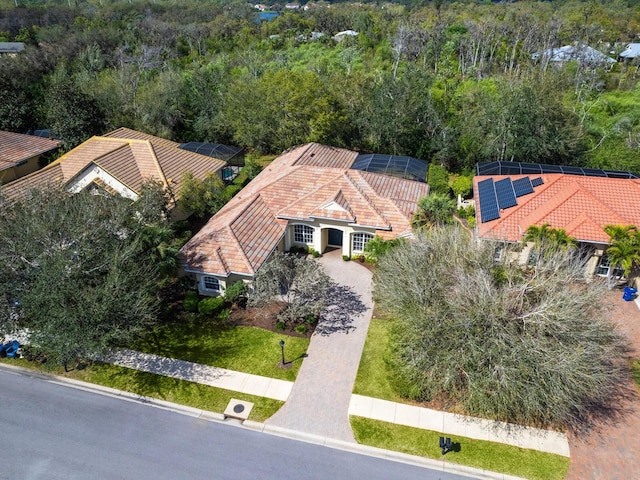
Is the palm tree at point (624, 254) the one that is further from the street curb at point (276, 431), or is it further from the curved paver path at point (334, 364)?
the street curb at point (276, 431)

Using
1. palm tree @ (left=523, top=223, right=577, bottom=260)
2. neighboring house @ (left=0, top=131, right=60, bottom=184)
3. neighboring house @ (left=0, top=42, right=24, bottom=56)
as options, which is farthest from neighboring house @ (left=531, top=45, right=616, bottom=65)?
neighboring house @ (left=0, top=42, right=24, bottom=56)

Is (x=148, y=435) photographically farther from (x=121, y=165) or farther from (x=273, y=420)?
(x=121, y=165)

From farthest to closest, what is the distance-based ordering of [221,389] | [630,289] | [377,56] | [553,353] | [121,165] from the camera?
[377,56], [121,165], [630,289], [221,389], [553,353]

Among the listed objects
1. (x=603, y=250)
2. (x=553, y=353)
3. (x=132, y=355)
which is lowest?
(x=132, y=355)

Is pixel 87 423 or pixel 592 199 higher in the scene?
pixel 592 199

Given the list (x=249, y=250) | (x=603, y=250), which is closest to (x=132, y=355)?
(x=249, y=250)

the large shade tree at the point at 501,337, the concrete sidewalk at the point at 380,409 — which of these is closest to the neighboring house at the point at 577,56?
the large shade tree at the point at 501,337

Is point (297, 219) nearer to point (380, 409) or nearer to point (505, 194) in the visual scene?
point (380, 409)
